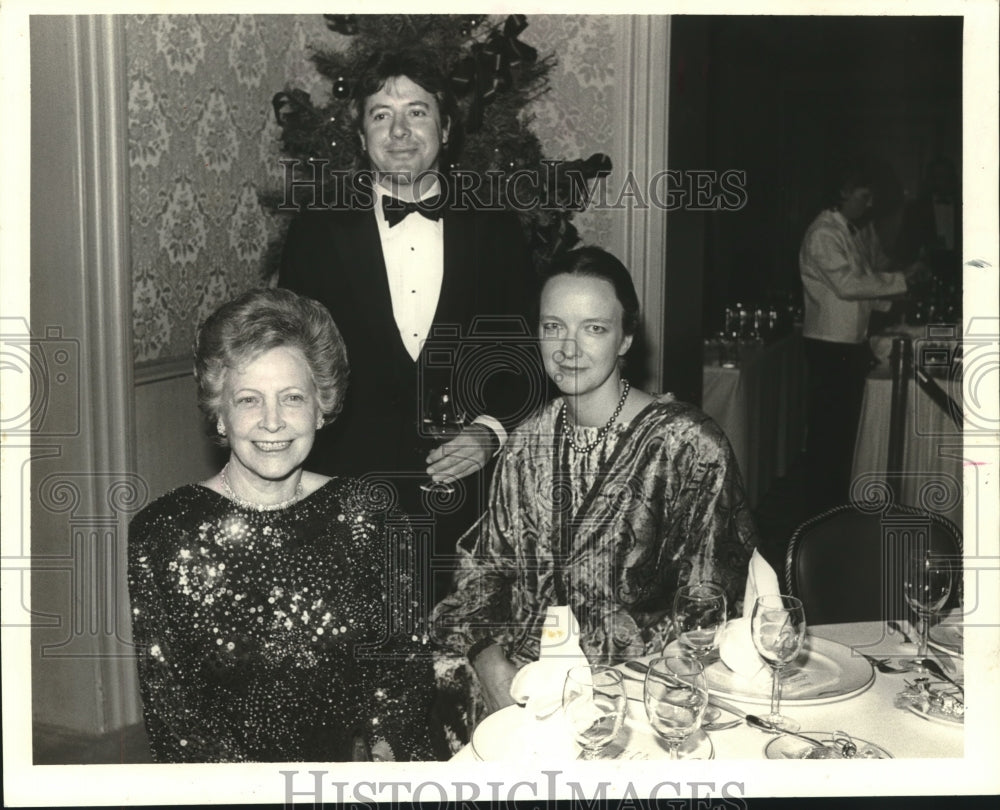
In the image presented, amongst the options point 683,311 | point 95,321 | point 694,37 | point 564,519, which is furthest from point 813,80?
point 95,321

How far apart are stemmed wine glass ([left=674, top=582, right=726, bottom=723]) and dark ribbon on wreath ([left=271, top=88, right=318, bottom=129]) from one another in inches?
52.9

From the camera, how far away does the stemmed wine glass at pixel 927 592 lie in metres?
1.62

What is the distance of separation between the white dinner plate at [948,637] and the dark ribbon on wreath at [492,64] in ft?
4.62

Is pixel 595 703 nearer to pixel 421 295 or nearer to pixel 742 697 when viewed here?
pixel 742 697

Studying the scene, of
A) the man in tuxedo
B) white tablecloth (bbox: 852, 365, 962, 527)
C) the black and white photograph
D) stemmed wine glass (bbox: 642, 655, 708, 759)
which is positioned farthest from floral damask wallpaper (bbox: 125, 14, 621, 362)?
stemmed wine glass (bbox: 642, 655, 708, 759)

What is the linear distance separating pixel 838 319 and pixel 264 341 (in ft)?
5.98

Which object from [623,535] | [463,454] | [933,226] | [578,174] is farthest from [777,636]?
[933,226]

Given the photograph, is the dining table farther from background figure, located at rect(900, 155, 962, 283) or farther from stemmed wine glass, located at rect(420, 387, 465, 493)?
background figure, located at rect(900, 155, 962, 283)

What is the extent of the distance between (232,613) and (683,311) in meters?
1.43

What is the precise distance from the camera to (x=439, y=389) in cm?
201

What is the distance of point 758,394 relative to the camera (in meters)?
3.41

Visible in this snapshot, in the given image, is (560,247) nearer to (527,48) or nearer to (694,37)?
(527,48)

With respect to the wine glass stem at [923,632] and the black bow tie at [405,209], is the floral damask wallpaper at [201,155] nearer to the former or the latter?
the black bow tie at [405,209]

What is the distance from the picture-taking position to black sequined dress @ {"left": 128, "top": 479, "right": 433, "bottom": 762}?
66.9 inches
